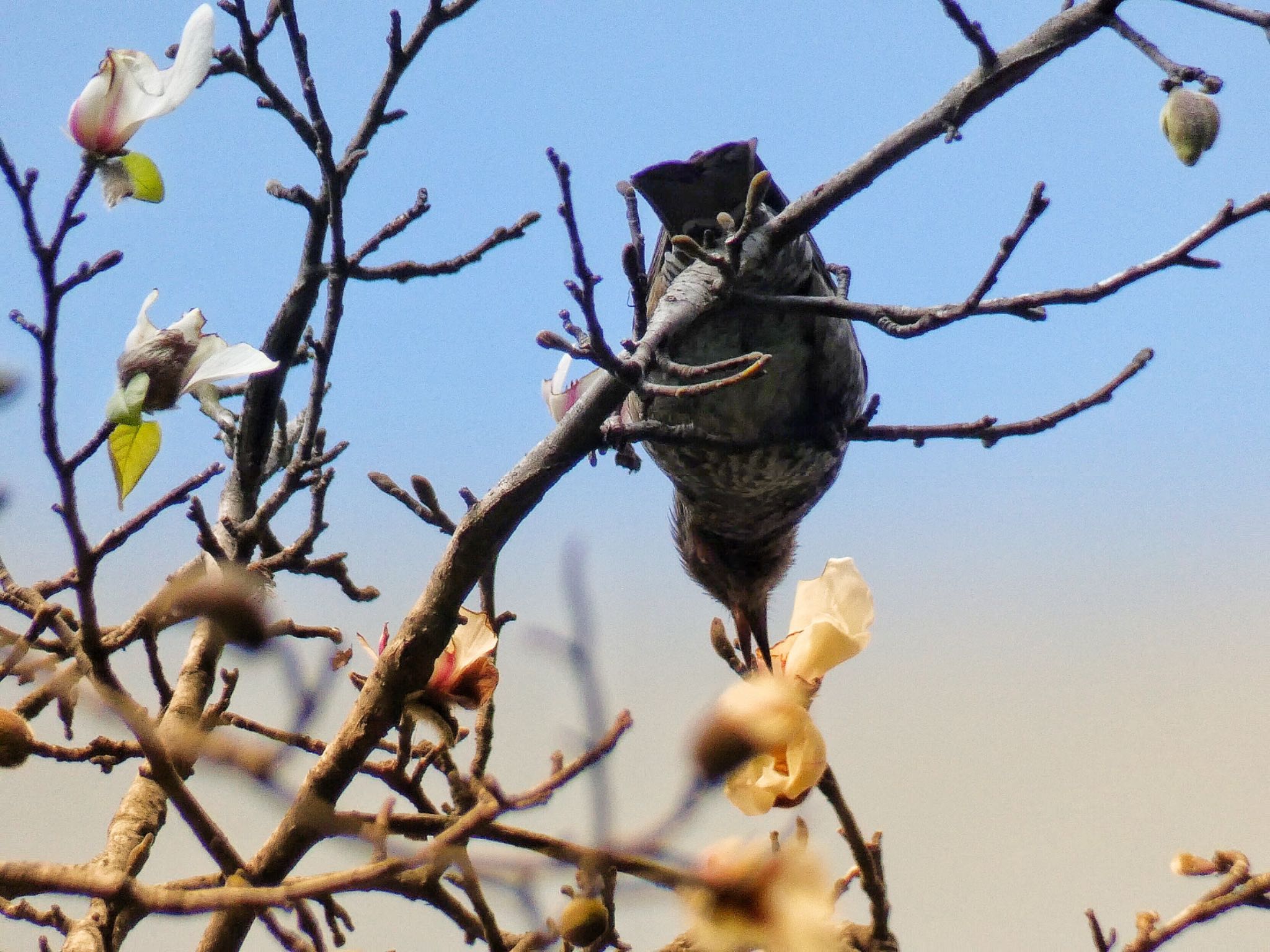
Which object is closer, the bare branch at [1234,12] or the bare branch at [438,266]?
the bare branch at [1234,12]

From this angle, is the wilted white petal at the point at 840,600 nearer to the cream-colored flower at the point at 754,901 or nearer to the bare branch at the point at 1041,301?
the bare branch at the point at 1041,301

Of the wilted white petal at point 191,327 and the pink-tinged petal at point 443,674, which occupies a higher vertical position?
the wilted white petal at point 191,327

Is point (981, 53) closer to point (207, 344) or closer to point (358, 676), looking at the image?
point (207, 344)

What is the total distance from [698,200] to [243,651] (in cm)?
196

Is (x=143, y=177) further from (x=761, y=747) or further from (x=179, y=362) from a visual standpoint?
(x=761, y=747)

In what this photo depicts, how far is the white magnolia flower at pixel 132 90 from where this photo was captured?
141 cm

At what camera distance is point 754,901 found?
89cm

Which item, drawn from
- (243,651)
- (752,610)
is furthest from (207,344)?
(752,610)

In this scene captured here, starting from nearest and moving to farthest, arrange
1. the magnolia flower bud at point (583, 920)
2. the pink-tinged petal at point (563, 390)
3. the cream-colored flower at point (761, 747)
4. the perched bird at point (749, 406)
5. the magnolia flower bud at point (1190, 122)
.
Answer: the cream-colored flower at point (761, 747) < the magnolia flower bud at point (583, 920) < the magnolia flower bud at point (1190, 122) < the pink-tinged petal at point (563, 390) < the perched bird at point (749, 406)

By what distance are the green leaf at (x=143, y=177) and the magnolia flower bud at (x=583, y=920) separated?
1.05 metres

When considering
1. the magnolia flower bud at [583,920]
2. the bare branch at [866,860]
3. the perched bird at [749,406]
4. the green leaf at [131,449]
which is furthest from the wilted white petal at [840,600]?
the green leaf at [131,449]

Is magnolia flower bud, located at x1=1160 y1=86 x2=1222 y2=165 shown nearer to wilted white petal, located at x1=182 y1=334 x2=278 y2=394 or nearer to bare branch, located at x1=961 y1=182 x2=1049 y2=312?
bare branch, located at x1=961 y1=182 x2=1049 y2=312

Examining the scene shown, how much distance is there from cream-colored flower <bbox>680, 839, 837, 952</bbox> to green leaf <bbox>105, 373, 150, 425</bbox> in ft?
2.97

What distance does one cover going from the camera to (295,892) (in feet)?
2.87
